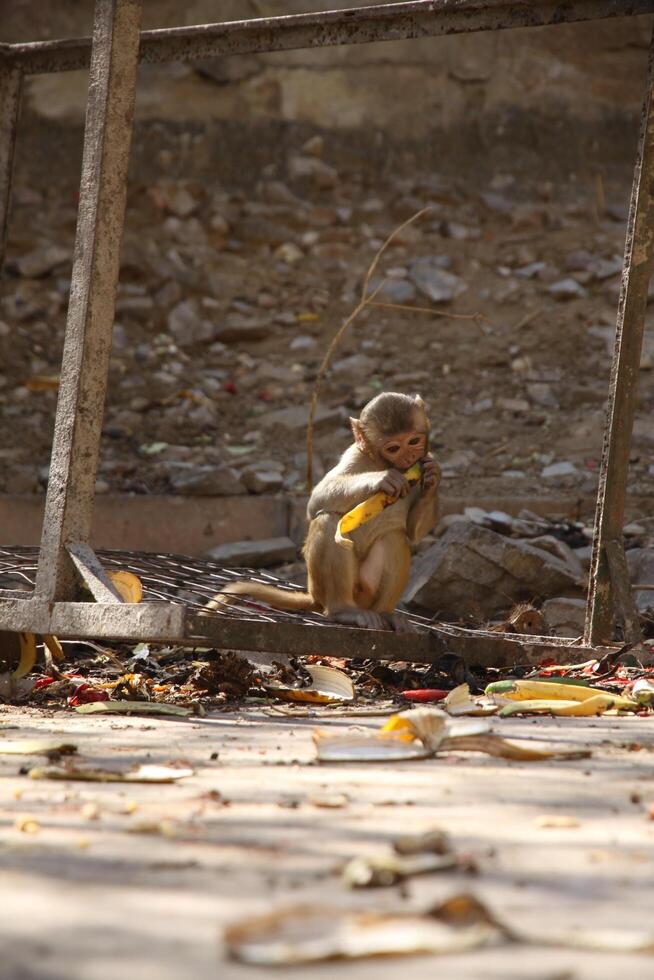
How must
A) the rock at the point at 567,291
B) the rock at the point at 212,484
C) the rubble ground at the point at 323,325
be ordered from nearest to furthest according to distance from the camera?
the rock at the point at 212,484 < the rubble ground at the point at 323,325 < the rock at the point at 567,291

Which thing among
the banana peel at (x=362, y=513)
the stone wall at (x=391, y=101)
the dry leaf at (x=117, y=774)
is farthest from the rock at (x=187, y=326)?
the dry leaf at (x=117, y=774)

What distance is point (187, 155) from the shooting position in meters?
11.5

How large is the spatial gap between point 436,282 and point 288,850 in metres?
9.12

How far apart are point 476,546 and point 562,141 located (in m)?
6.34

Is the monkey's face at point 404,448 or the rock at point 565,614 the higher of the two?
the monkey's face at point 404,448

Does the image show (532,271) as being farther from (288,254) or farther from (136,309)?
(136,309)

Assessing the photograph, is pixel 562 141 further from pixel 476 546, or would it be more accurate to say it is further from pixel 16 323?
pixel 476 546

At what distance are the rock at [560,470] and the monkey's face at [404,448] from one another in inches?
129

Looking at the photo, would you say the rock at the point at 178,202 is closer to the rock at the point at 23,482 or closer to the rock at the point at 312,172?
the rock at the point at 312,172

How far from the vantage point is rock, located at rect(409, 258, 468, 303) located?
1069 centimetres

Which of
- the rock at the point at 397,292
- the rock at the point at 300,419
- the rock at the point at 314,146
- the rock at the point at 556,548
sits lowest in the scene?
the rock at the point at 556,548

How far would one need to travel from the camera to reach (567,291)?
424 inches

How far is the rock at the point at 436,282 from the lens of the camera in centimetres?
1069

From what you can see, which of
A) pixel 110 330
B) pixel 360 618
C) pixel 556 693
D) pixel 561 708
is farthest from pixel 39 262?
pixel 561 708
